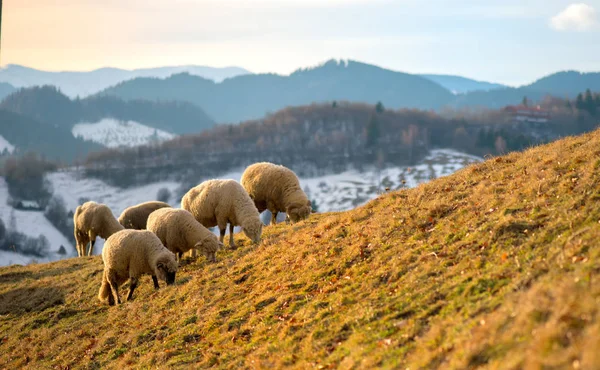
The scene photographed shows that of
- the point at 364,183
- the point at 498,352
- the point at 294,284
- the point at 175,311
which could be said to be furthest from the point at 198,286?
the point at 364,183

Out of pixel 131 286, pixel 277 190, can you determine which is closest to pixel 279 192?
pixel 277 190

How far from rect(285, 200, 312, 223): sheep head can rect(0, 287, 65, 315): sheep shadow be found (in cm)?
972

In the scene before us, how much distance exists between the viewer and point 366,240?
1477cm

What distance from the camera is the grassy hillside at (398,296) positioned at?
8.00m

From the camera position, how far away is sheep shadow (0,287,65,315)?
67.7 ft

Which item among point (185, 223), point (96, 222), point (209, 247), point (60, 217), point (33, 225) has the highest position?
point (185, 223)

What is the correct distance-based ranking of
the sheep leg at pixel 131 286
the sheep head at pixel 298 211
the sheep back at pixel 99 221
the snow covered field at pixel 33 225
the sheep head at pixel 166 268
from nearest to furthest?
1. the sheep head at pixel 166 268
2. the sheep leg at pixel 131 286
3. the sheep head at pixel 298 211
4. the sheep back at pixel 99 221
5. the snow covered field at pixel 33 225

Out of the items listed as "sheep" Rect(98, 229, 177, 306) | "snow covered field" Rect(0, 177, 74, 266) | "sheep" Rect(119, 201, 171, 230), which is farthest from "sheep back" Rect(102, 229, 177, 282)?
"snow covered field" Rect(0, 177, 74, 266)

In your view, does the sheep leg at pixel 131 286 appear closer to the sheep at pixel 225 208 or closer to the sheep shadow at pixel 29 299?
the sheep shadow at pixel 29 299

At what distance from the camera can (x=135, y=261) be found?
61.3 feet

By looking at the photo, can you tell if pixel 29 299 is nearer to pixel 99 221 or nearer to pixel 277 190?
pixel 99 221

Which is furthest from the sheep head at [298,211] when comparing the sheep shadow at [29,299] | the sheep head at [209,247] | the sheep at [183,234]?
the sheep shadow at [29,299]

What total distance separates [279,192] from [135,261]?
26.9ft

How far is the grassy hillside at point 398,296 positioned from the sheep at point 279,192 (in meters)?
4.23
